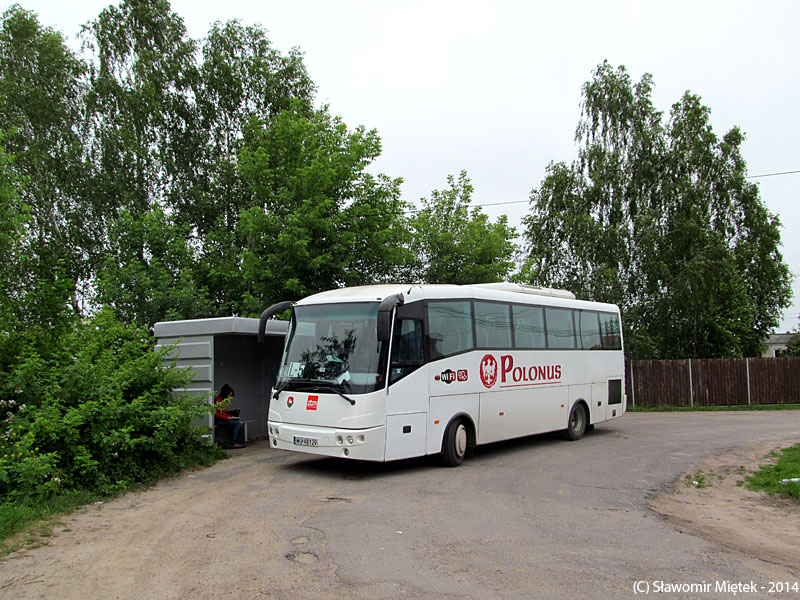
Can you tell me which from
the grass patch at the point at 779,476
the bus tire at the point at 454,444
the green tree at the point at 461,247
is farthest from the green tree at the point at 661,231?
the bus tire at the point at 454,444

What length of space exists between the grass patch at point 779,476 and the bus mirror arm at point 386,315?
627 centimetres

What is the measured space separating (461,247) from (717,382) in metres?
13.3

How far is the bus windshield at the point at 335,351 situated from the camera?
1014cm

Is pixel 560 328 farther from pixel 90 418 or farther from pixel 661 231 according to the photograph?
pixel 661 231

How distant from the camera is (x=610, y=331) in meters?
16.8

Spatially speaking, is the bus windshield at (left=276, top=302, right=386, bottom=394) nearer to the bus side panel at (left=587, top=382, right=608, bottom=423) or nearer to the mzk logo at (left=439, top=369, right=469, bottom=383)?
the mzk logo at (left=439, top=369, right=469, bottom=383)

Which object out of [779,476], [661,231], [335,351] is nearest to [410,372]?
[335,351]

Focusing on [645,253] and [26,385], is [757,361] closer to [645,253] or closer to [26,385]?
→ [645,253]

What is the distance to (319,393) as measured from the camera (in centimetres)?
1027

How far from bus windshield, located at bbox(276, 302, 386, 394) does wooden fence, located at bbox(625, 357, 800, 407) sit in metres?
21.0

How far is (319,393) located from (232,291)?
14172mm

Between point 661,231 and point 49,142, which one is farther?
point 661,231

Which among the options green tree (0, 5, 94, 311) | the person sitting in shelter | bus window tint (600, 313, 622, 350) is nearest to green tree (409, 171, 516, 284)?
bus window tint (600, 313, 622, 350)

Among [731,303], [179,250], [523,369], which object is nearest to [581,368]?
[523,369]
